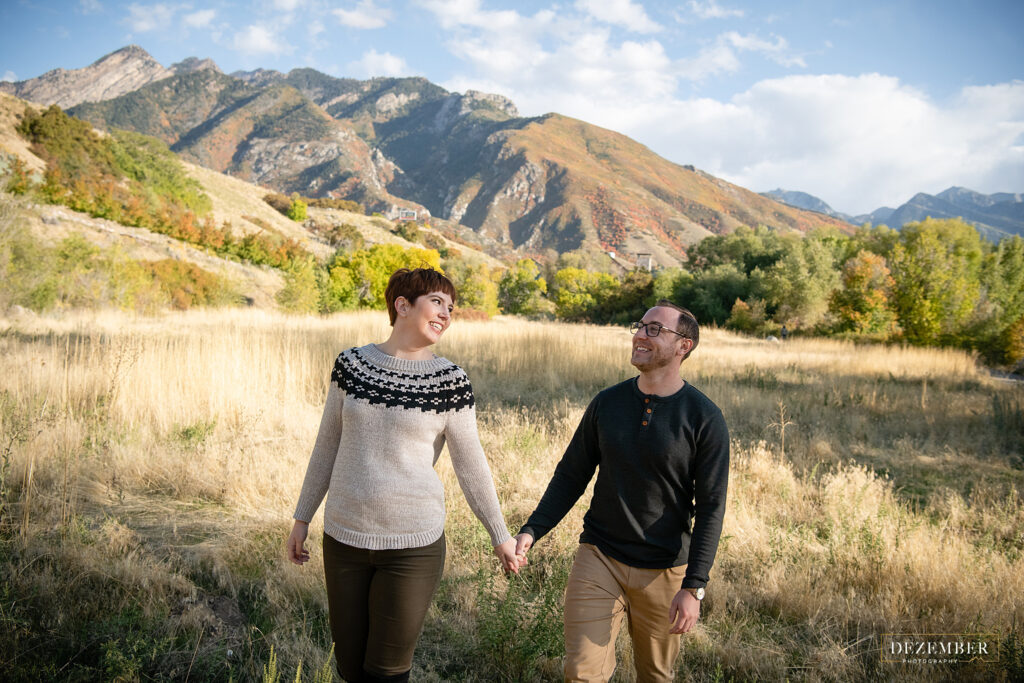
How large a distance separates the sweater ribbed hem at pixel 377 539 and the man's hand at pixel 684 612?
817 mm

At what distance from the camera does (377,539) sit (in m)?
1.65

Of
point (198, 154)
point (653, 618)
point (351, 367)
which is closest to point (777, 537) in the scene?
point (653, 618)

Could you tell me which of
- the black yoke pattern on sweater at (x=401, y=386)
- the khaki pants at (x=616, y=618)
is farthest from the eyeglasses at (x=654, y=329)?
the khaki pants at (x=616, y=618)

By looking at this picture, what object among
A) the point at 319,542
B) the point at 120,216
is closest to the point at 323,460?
the point at 319,542

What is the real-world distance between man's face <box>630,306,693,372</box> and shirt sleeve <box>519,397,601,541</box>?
26 centimetres

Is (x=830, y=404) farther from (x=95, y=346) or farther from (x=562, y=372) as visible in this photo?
(x=95, y=346)

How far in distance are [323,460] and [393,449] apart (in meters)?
0.33

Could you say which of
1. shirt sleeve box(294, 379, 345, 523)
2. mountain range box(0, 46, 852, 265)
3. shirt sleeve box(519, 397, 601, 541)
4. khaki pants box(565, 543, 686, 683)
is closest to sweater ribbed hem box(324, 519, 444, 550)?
shirt sleeve box(294, 379, 345, 523)

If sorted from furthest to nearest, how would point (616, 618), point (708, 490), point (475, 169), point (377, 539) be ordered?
point (475, 169), point (616, 618), point (708, 490), point (377, 539)

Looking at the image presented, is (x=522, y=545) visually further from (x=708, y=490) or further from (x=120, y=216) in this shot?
(x=120, y=216)

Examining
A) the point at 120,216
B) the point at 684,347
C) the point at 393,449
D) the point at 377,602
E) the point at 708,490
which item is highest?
the point at 120,216

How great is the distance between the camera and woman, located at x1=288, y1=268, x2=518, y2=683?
1669 mm

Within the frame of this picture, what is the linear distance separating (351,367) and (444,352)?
9.36 metres

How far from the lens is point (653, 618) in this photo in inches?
71.9
